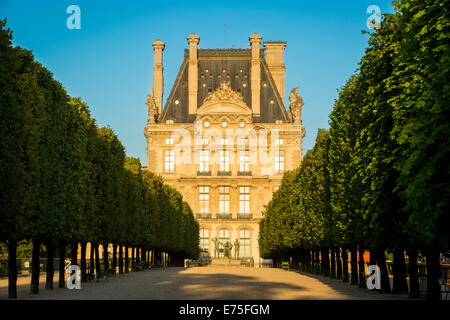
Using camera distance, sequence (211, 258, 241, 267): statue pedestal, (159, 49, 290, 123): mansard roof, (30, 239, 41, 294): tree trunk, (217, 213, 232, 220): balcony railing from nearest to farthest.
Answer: (30, 239, 41, 294): tree trunk → (211, 258, 241, 267): statue pedestal → (217, 213, 232, 220): balcony railing → (159, 49, 290, 123): mansard roof

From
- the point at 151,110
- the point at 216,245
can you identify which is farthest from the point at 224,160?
the point at 216,245

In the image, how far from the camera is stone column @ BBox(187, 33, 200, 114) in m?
113

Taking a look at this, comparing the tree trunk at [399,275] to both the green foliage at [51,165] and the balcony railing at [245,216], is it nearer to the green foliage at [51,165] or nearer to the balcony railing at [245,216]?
the green foliage at [51,165]

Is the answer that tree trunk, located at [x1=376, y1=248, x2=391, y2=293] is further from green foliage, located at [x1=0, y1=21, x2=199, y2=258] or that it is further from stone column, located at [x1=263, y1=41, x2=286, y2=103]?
stone column, located at [x1=263, y1=41, x2=286, y2=103]

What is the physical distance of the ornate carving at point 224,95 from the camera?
350 ft

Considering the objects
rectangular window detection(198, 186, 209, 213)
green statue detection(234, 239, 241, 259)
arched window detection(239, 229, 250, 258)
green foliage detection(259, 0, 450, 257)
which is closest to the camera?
green foliage detection(259, 0, 450, 257)

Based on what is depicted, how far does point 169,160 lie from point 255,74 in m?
21.6

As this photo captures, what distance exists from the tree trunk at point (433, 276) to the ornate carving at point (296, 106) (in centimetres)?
8987

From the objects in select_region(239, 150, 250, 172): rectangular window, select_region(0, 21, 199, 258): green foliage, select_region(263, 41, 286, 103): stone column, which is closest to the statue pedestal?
select_region(239, 150, 250, 172): rectangular window

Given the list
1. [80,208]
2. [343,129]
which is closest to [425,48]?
[343,129]

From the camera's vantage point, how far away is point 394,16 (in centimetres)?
2533

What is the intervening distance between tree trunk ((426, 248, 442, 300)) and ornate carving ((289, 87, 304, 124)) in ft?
295
